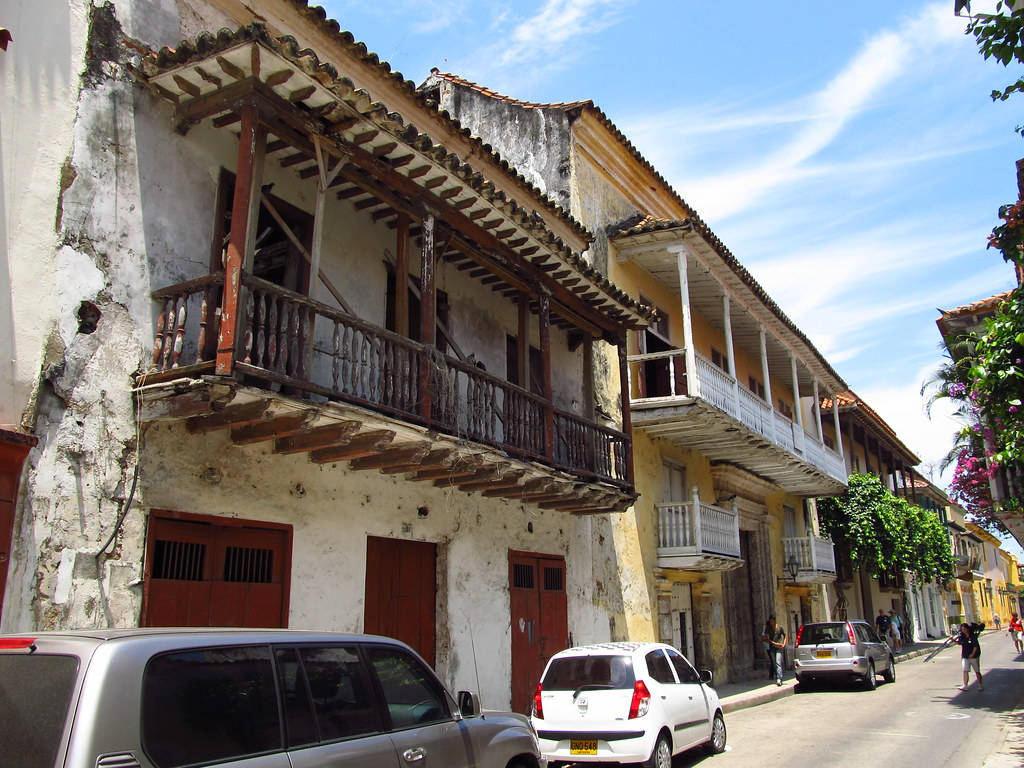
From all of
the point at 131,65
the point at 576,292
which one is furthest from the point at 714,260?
the point at 131,65

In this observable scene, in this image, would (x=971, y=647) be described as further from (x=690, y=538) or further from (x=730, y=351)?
(x=730, y=351)

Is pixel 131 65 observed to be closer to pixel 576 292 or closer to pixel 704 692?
pixel 576 292

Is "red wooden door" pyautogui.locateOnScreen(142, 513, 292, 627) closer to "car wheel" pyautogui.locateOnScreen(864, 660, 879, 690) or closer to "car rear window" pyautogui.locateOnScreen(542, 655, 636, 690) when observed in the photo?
"car rear window" pyautogui.locateOnScreen(542, 655, 636, 690)

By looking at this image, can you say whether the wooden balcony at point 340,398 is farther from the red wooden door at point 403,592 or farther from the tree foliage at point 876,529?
the tree foliage at point 876,529

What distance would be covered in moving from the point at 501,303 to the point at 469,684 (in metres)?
5.77

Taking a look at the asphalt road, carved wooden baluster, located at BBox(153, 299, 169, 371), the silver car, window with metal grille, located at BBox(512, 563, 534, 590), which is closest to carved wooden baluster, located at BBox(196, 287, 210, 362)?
carved wooden baluster, located at BBox(153, 299, 169, 371)

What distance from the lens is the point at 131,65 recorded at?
7867mm

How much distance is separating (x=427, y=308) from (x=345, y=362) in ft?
4.91

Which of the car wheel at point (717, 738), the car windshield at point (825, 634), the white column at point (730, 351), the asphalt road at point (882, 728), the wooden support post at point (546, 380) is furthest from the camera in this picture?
the car windshield at point (825, 634)

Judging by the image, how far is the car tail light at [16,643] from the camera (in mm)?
3436

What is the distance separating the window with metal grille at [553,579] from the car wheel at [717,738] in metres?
3.50

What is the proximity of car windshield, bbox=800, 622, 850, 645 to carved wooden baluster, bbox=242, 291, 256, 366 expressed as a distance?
48.6 ft

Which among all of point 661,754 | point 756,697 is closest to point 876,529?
point 756,697

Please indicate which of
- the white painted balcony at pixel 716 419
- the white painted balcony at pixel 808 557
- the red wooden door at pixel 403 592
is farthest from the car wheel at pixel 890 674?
the red wooden door at pixel 403 592
